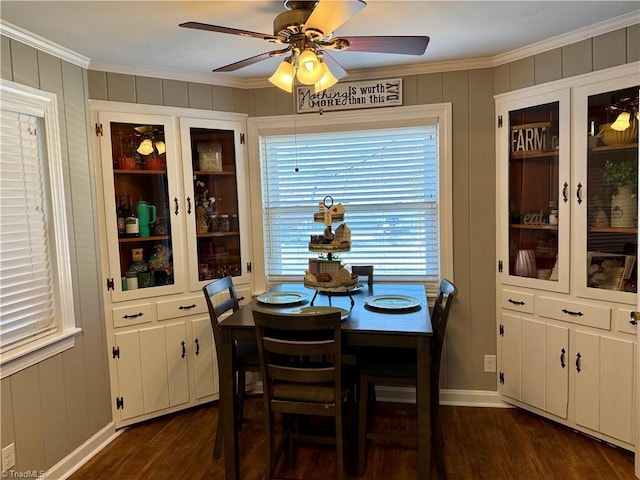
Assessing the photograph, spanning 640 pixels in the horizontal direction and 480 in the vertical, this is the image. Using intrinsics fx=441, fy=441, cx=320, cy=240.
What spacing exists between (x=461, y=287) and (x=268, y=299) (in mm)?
1392

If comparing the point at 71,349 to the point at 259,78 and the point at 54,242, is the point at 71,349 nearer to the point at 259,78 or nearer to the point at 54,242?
the point at 54,242


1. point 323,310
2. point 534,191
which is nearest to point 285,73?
point 323,310

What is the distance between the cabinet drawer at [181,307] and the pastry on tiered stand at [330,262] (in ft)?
3.41

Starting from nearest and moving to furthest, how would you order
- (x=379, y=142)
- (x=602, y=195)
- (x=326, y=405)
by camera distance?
(x=326, y=405) → (x=602, y=195) → (x=379, y=142)

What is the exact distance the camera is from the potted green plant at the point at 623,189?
95.0 inches

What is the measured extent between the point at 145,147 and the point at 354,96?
4.90ft

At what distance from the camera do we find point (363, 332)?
6.94 ft

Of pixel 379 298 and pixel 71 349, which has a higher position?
pixel 379 298

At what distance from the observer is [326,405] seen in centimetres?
212

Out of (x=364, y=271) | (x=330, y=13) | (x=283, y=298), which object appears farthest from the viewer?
(x=364, y=271)

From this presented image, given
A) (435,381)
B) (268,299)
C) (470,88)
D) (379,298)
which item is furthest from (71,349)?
(470,88)

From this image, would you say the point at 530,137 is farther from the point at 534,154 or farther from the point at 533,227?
the point at 533,227

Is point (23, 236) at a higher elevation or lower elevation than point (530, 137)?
lower

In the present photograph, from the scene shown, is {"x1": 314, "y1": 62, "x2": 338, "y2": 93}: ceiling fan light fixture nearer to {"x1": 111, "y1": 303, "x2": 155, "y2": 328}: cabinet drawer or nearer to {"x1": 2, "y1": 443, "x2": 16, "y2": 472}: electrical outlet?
{"x1": 111, "y1": 303, "x2": 155, "y2": 328}: cabinet drawer
